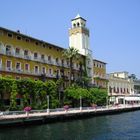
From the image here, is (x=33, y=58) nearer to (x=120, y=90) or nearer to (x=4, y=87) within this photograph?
(x=4, y=87)

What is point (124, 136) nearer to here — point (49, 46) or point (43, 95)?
point (43, 95)

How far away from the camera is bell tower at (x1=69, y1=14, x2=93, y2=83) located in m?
85.4

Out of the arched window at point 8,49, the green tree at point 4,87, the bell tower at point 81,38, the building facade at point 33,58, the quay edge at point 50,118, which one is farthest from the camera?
the bell tower at point 81,38

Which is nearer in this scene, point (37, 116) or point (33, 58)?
point (37, 116)

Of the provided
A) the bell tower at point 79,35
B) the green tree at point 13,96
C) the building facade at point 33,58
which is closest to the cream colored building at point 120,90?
the building facade at point 33,58

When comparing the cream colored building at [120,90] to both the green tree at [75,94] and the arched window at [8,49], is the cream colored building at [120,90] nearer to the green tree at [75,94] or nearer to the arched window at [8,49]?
the green tree at [75,94]

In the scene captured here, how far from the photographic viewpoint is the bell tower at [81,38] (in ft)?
280

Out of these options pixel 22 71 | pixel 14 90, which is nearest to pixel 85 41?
pixel 22 71

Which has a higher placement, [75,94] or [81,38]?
[81,38]

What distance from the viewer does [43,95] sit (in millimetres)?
59375

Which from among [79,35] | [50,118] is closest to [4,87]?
[50,118]

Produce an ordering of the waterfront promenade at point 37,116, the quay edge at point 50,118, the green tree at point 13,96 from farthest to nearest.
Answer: the green tree at point 13,96, the waterfront promenade at point 37,116, the quay edge at point 50,118

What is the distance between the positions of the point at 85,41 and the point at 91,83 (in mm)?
Answer: 11859

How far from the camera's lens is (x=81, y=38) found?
8538 centimetres
